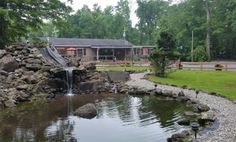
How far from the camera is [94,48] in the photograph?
55.6m

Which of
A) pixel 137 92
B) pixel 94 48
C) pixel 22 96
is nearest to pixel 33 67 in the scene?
pixel 22 96

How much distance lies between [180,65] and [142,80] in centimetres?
1010

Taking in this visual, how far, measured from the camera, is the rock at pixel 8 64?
23594mm

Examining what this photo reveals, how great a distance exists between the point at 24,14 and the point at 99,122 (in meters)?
15.0

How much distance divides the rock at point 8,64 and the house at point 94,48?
24988 mm

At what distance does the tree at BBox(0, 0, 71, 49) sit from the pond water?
8.95m

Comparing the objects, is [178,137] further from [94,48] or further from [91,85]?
[94,48]

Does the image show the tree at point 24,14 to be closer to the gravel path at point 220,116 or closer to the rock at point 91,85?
the rock at point 91,85

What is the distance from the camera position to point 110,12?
9200 centimetres

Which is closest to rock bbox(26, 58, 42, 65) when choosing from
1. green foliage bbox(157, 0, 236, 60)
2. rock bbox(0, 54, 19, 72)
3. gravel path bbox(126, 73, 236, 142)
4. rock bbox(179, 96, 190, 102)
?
rock bbox(0, 54, 19, 72)

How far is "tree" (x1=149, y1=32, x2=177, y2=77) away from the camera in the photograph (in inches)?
1166

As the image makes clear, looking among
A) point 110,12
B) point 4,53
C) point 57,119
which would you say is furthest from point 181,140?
point 110,12

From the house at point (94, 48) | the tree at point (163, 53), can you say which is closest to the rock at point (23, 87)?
the tree at point (163, 53)

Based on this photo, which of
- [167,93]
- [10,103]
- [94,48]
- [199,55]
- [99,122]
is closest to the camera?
[99,122]
